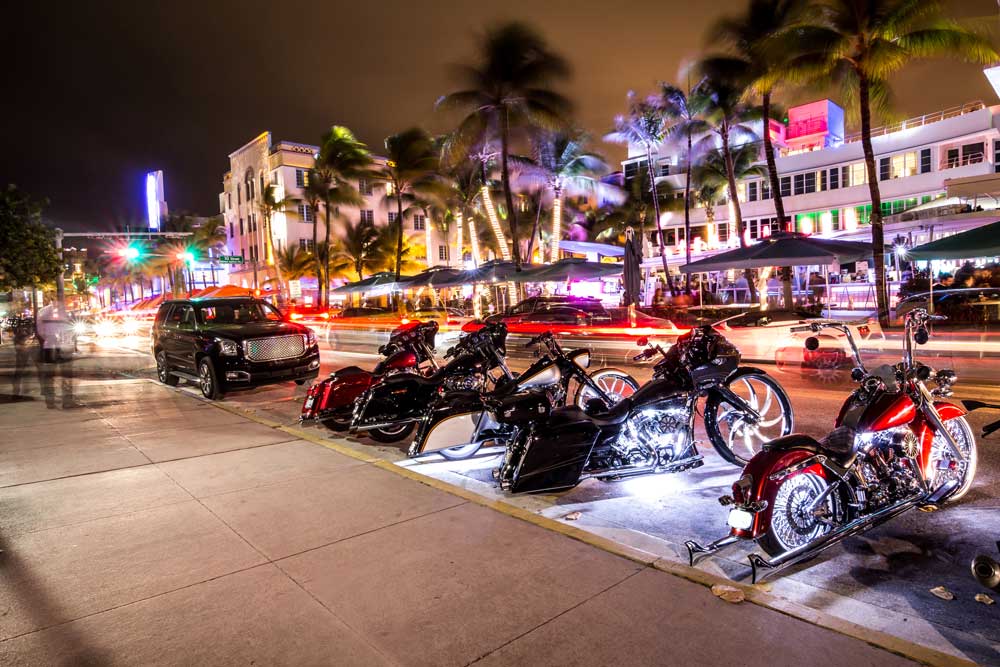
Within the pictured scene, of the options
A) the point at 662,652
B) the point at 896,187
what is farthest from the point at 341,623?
the point at 896,187

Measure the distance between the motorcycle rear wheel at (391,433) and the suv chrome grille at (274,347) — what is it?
14.4 feet

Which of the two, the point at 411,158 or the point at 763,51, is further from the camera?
the point at 411,158

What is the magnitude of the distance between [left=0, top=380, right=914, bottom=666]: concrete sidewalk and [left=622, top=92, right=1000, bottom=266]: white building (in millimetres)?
23247

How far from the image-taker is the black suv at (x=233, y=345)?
11055 mm

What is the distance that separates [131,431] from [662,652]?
26.8ft

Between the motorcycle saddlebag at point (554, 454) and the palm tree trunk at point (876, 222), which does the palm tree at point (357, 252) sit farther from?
the motorcycle saddlebag at point (554, 454)

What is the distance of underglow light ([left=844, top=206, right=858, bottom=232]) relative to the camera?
3644 centimetres

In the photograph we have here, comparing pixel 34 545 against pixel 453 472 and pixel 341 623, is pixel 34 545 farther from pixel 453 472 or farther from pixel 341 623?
pixel 453 472

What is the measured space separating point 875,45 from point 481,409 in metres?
19.3

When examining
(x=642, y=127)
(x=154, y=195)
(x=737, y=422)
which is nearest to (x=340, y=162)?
(x=642, y=127)

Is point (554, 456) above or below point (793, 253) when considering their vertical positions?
below

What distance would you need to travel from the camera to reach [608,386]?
298 inches

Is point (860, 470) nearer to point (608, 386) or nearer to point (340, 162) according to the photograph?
point (608, 386)

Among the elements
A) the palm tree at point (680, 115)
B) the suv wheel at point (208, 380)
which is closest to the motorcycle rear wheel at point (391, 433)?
the suv wheel at point (208, 380)
